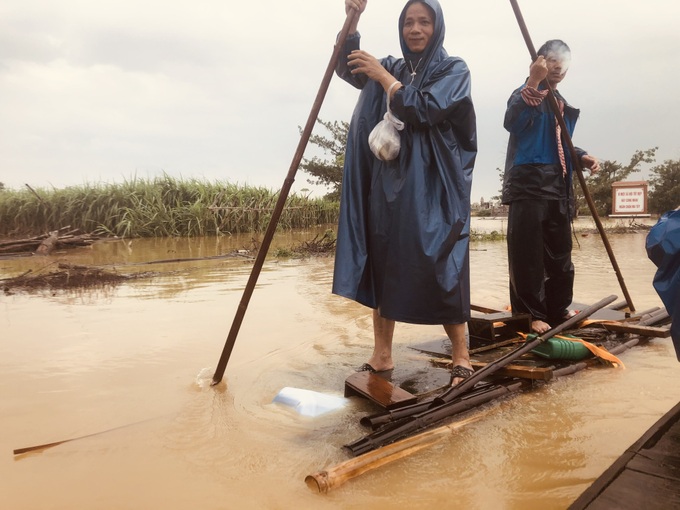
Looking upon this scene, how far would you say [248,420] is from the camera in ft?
7.45

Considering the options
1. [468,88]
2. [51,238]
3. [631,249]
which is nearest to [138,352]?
[468,88]

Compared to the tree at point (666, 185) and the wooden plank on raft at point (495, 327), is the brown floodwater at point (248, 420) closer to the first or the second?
the wooden plank on raft at point (495, 327)

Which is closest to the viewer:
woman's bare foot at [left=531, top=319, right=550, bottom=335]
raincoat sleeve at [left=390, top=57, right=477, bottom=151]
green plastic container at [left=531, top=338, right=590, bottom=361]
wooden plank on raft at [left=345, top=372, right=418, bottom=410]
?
wooden plank on raft at [left=345, top=372, right=418, bottom=410]

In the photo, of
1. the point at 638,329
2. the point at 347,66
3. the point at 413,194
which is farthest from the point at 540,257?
the point at 347,66

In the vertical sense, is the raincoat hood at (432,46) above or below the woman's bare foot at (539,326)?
above

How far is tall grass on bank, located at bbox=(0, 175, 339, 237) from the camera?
13.6 m

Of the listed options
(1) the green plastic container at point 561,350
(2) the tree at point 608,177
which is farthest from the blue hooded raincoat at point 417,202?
(2) the tree at point 608,177

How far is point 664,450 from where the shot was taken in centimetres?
159

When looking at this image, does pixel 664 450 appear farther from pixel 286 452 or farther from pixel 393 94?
pixel 393 94

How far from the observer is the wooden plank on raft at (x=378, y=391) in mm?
2254

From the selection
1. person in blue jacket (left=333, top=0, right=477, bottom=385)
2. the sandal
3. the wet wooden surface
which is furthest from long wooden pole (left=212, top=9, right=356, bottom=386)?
the wet wooden surface

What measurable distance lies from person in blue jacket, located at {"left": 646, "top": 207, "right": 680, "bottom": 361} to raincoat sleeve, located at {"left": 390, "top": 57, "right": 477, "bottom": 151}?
1.21 metres

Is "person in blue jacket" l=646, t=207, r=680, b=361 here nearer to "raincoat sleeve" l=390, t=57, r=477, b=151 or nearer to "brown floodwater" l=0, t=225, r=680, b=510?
"brown floodwater" l=0, t=225, r=680, b=510

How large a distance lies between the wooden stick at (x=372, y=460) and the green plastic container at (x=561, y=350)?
3.92 feet
